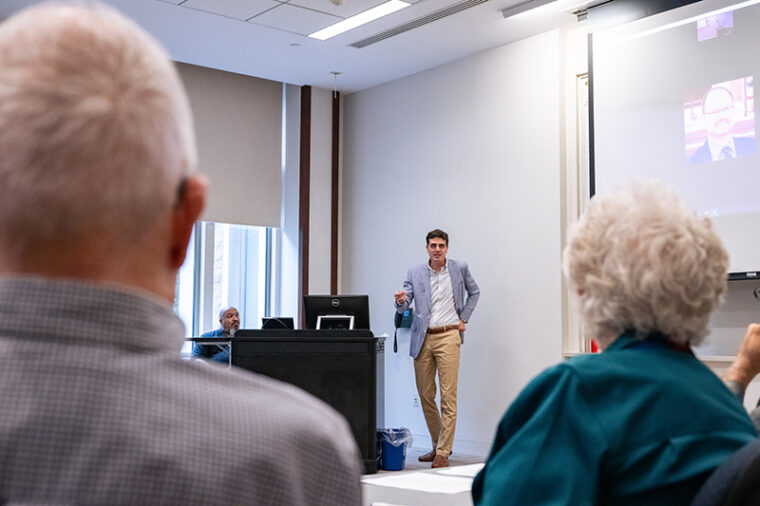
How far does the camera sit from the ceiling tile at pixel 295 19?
250 inches

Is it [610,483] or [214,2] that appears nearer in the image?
[610,483]

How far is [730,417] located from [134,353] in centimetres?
85

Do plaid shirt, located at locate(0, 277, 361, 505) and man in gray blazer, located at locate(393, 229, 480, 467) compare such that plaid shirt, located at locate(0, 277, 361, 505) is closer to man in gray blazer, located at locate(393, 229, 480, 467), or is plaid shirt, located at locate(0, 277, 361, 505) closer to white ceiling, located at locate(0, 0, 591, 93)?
white ceiling, located at locate(0, 0, 591, 93)

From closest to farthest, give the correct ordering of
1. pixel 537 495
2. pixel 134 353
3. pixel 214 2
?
pixel 134 353 → pixel 537 495 → pixel 214 2

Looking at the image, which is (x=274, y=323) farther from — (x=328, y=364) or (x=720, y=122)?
(x=720, y=122)

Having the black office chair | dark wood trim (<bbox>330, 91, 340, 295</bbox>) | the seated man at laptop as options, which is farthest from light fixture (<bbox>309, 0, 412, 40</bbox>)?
the black office chair

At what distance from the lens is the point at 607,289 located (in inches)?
47.8

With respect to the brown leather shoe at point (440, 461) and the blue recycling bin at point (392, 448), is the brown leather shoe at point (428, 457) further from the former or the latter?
the blue recycling bin at point (392, 448)

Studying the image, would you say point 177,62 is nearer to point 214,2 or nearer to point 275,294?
point 214,2

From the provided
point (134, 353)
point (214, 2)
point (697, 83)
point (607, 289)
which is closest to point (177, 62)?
point (214, 2)

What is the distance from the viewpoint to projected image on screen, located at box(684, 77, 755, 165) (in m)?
5.18

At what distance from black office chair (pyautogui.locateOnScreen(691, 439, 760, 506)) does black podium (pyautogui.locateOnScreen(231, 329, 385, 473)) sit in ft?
13.3

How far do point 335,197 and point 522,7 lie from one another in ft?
9.86

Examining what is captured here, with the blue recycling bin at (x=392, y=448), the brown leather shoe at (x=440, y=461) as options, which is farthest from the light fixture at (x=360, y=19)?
the brown leather shoe at (x=440, y=461)
